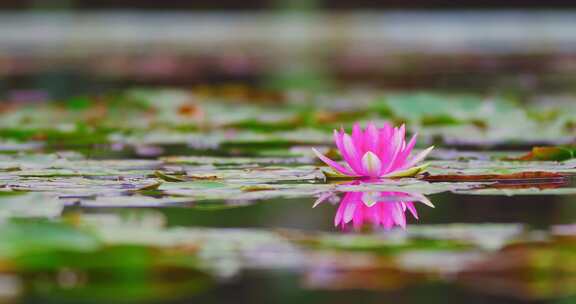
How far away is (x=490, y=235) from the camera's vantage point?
141 cm

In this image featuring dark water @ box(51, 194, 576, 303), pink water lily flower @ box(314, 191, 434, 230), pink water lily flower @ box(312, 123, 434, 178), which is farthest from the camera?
pink water lily flower @ box(312, 123, 434, 178)

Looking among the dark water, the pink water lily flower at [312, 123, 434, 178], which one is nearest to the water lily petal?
the pink water lily flower at [312, 123, 434, 178]

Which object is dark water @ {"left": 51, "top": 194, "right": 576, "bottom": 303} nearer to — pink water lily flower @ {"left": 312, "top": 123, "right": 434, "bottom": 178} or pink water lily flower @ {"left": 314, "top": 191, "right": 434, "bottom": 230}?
pink water lily flower @ {"left": 314, "top": 191, "right": 434, "bottom": 230}

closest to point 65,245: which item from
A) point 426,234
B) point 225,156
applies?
point 426,234

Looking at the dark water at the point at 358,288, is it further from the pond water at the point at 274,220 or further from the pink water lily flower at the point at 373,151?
the pink water lily flower at the point at 373,151

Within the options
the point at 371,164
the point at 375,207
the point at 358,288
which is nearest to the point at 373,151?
the point at 371,164

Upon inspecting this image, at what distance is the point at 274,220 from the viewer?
1589 millimetres

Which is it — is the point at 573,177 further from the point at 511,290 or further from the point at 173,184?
the point at 511,290

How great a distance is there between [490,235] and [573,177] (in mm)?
558

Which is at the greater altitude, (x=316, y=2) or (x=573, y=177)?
(x=316, y=2)

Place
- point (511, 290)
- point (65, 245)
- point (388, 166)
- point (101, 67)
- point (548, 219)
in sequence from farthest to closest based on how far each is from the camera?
1. point (101, 67)
2. point (388, 166)
3. point (548, 219)
4. point (65, 245)
5. point (511, 290)

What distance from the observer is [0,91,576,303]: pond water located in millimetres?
1168

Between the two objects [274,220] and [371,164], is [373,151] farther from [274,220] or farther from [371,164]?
[274,220]

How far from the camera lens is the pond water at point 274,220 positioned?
1.17m
